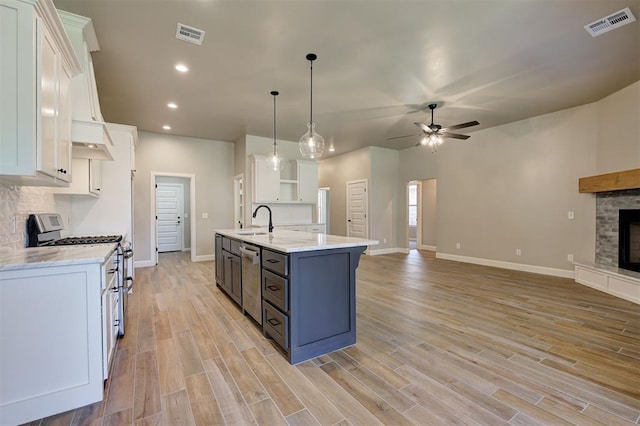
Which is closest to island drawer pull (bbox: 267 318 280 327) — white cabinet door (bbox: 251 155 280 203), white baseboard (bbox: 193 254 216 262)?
white cabinet door (bbox: 251 155 280 203)

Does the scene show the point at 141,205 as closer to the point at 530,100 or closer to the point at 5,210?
the point at 5,210

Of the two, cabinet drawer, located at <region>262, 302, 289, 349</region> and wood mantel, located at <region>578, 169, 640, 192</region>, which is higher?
wood mantel, located at <region>578, 169, 640, 192</region>

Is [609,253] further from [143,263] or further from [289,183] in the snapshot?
[143,263]

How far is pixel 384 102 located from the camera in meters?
4.57

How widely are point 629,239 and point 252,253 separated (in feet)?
17.7

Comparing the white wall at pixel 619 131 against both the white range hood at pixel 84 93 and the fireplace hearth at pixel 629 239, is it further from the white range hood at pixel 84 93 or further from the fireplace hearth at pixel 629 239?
the white range hood at pixel 84 93

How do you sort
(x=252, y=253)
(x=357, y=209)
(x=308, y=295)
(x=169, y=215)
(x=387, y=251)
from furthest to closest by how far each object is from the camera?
(x=169, y=215)
(x=357, y=209)
(x=387, y=251)
(x=252, y=253)
(x=308, y=295)

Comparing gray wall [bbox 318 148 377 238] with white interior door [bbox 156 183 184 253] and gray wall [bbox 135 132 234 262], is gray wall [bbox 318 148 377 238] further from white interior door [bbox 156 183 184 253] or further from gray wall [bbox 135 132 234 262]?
white interior door [bbox 156 183 184 253]

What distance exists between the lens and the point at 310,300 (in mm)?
2291

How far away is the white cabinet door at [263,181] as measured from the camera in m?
6.18

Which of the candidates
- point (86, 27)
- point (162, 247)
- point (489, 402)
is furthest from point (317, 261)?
point (162, 247)

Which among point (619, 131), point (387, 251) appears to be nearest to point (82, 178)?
point (387, 251)

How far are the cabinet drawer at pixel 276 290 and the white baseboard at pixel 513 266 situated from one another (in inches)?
207

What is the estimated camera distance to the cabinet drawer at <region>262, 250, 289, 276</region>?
2.23 meters
